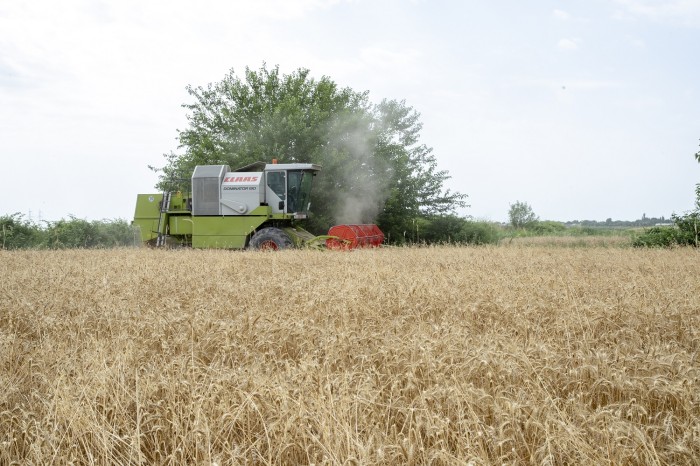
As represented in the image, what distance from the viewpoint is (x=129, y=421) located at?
10.0ft

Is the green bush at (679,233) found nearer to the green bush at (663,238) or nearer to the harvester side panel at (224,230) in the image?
the green bush at (663,238)

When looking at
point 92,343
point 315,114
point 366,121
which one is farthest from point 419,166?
point 92,343

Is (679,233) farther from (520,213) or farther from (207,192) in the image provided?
(520,213)

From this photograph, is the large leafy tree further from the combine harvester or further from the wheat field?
the wheat field

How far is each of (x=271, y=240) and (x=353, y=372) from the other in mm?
14046

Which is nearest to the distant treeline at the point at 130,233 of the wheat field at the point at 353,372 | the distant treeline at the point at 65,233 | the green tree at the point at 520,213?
the distant treeline at the point at 65,233

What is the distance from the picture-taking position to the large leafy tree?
2425 cm

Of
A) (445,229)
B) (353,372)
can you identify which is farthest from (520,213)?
(353,372)

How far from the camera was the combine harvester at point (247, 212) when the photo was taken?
18.0 meters

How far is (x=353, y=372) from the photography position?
134 inches

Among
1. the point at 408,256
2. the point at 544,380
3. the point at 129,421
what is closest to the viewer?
the point at 129,421

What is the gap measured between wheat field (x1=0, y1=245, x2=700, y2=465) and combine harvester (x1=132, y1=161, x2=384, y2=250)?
9354mm

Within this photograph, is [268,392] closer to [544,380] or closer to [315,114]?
[544,380]

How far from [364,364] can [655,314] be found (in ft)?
10.6
